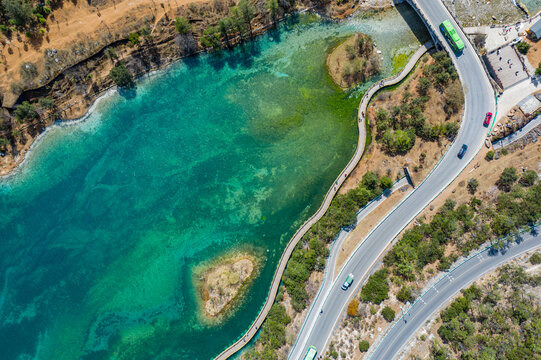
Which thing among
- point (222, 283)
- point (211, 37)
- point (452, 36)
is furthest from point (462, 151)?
point (211, 37)

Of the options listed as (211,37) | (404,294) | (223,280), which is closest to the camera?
(404,294)

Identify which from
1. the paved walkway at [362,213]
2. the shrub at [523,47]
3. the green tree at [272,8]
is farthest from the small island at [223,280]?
the shrub at [523,47]

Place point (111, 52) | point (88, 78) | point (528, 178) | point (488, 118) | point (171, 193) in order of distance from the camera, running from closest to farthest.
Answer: point (528, 178) < point (488, 118) < point (111, 52) < point (88, 78) < point (171, 193)

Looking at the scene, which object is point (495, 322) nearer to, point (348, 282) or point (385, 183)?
point (348, 282)

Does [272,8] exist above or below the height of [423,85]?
above

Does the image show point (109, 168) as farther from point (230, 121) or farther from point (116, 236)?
point (230, 121)

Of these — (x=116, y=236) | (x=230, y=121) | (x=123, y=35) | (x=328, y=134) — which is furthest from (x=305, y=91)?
(x=116, y=236)

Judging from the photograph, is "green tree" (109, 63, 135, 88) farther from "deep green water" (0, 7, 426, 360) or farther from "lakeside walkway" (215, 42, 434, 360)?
"lakeside walkway" (215, 42, 434, 360)
